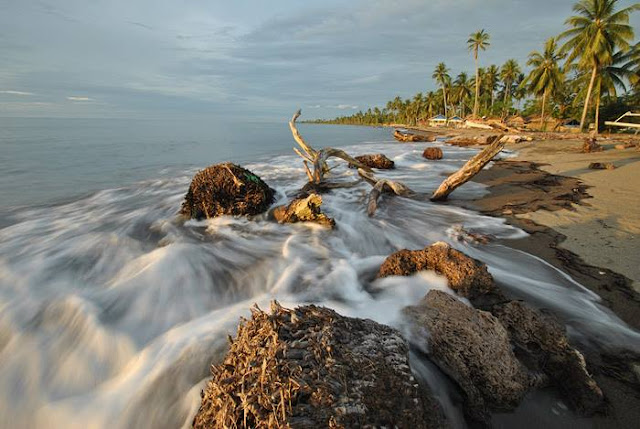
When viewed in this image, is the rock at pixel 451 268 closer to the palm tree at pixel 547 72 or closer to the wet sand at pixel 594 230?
the wet sand at pixel 594 230

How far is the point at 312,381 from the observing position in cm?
166

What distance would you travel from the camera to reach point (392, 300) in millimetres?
3559

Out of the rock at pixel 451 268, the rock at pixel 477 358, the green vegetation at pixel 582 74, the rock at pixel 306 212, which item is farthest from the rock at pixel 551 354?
the green vegetation at pixel 582 74

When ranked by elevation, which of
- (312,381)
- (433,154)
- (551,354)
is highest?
(312,381)

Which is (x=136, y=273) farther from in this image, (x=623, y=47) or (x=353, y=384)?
(x=623, y=47)

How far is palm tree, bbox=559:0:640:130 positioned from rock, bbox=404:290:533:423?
1405 inches

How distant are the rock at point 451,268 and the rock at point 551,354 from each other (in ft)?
1.21

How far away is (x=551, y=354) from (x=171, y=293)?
427 centimetres

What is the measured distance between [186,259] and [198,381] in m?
2.56

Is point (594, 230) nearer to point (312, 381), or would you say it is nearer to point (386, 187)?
point (386, 187)

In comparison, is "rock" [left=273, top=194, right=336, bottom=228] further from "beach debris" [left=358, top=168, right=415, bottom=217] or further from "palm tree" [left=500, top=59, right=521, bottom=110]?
"palm tree" [left=500, top=59, right=521, bottom=110]

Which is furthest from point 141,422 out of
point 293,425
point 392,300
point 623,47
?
point 623,47

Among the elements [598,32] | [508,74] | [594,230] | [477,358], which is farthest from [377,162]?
[508,74]

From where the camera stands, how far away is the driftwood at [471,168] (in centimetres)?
768
